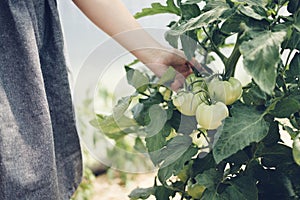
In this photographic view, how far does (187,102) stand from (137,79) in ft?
0.45

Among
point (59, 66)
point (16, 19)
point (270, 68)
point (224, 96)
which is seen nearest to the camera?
point (270, 68)

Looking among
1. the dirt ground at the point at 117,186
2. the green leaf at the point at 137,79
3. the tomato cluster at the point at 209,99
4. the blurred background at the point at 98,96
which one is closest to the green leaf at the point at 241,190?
the tomato cluster at the point at 209,99

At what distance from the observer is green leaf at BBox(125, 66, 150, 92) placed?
1038 mm

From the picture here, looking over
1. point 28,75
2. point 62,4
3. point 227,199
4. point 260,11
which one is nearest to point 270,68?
point 260,11

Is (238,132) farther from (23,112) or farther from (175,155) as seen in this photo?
(23,112)

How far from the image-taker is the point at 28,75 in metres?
1.06

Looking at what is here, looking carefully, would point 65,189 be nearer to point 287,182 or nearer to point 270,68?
point 287,182

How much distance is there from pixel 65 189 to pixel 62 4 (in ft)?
4.10

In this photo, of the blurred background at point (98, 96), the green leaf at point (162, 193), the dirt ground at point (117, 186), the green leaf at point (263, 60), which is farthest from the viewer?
the dirt ground at point (117, 186)

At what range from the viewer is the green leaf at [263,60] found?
2.57 ft

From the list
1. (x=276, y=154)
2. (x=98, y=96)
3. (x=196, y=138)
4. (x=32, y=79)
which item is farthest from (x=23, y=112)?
(x=98, y=96)

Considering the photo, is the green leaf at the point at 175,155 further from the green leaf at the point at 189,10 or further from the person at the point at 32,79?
the green leaf at the point at 189,10

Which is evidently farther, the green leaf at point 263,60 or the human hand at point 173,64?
the human hand at point 173,64

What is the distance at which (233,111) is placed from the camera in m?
0.92
